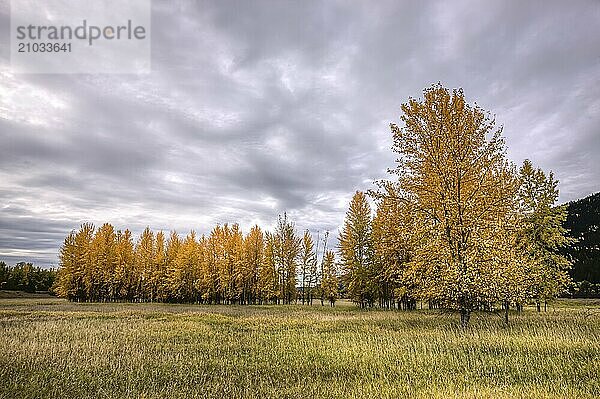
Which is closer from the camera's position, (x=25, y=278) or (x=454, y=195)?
(x=454, y=195)

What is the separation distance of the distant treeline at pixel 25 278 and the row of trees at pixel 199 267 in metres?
43.1

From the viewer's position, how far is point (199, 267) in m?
64.2

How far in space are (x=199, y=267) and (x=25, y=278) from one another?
Result: 221ft

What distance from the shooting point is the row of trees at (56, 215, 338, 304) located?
58625 millimetres

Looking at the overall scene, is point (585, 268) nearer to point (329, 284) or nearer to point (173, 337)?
point (329, 284)

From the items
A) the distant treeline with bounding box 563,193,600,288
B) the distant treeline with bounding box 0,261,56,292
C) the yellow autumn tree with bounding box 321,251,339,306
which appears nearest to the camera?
the yellow autumn tree with bounding box 321,251,339,306

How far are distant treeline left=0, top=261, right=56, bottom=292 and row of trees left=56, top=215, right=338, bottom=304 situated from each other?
4307 cm

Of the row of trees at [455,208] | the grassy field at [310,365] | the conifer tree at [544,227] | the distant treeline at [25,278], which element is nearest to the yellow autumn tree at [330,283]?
the conifer tree at [544,227]

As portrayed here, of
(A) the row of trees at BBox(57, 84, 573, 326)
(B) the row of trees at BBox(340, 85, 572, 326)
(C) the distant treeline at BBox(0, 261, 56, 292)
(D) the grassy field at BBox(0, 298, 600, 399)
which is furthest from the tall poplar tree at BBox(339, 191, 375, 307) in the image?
(C) the distant treeline at BBox(0, 261, 56, 292)

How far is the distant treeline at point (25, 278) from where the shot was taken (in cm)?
9800

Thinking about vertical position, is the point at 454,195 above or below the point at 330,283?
above

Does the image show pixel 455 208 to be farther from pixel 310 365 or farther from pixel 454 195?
pixel 310 365

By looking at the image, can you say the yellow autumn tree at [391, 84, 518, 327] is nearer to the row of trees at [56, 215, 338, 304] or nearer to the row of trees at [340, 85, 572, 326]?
the row of trees at [340, 85, 572, 326]

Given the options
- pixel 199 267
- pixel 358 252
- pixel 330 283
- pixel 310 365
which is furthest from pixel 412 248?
pixel 199 267
